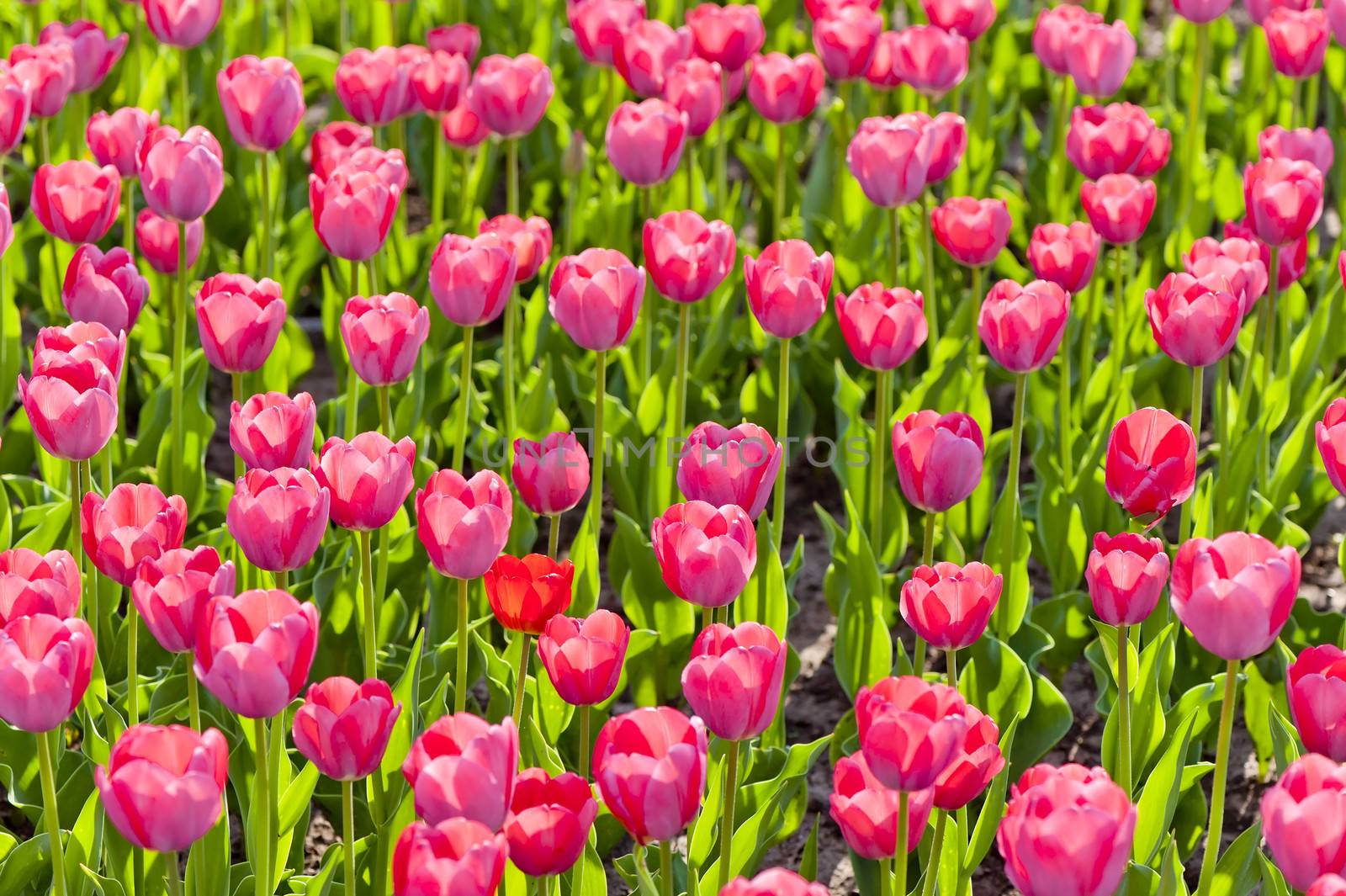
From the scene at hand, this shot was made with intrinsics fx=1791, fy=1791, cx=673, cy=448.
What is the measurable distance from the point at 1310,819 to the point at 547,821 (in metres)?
0.67

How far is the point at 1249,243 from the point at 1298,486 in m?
0.50

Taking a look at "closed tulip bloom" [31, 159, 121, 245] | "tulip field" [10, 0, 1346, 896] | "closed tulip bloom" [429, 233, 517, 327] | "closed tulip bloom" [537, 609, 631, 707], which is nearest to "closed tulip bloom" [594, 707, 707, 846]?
"tulip field" [10, 0, 1346, 896]

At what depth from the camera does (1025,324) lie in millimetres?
2428

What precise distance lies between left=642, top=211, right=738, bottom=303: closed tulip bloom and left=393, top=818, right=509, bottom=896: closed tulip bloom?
4.14 ft

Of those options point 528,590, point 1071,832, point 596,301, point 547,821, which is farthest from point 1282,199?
point 547,821

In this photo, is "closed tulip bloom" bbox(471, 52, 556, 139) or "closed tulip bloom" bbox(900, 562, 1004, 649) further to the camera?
"closed tulip bloom" bbox(471, 52, 556, 139)

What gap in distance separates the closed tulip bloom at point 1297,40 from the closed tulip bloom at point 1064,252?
106 centimetres

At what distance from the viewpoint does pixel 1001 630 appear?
2.64 metres

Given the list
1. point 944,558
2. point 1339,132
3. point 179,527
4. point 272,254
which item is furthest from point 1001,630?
point 1339,132

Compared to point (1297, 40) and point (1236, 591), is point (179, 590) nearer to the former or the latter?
point (1236, 591)

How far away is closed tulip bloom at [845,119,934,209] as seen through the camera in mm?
2928

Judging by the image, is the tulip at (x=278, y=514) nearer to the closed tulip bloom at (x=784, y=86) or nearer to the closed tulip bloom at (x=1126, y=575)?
the closed tulip bloom at (x=1126, y=575)

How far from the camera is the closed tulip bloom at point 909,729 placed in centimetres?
160

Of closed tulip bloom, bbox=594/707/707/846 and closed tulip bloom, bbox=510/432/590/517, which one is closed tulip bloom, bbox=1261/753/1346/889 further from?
closed tulip bloom, bbox=510/432/590/517
